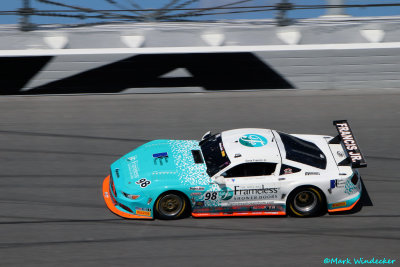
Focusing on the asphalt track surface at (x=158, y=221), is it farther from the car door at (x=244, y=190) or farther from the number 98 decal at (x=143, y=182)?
the number 98 decal at (x=143, y=182)

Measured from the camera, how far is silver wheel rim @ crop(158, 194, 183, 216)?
25.1 ft

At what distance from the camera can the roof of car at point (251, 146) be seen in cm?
782

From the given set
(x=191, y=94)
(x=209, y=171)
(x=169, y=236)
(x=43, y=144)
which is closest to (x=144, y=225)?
(x=169, y=236)

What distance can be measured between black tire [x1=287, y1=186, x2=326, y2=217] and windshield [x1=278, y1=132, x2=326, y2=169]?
409mm

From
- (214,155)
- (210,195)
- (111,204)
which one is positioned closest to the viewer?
(210,195)

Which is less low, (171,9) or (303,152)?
(171,9)

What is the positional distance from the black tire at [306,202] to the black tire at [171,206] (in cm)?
149

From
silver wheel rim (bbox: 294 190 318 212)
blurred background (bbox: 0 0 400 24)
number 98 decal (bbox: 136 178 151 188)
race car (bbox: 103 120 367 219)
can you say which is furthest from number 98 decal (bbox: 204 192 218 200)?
blurred background (bbox: 0 0 400 24)

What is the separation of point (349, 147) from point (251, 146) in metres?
1.54

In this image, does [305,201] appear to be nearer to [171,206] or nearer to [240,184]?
[240,184]

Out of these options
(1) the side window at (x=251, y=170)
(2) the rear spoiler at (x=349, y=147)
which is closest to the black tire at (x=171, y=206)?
(1) the side window at (x=251, y=170)

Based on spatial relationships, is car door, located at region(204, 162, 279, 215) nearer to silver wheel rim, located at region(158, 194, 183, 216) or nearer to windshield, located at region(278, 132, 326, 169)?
silver wheel rim, located at region(158, 194, 183, 216)

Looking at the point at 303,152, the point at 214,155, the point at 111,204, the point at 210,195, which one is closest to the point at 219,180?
the point at 210,195

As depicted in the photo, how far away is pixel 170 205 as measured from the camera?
7.71 metres
